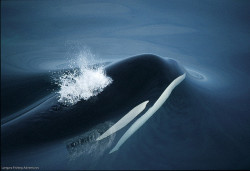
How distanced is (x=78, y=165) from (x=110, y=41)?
20.5 ft

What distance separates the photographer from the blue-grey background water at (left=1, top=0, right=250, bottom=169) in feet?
16.3

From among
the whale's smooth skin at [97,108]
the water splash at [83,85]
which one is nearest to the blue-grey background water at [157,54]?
the whale's smooth skin at [97,108]

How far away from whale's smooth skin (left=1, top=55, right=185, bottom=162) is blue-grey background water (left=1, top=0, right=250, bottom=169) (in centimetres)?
32

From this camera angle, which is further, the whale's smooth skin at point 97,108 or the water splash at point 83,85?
the water splash at point 83,85

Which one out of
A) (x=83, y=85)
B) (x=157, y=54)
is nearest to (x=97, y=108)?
(x=83, y=85)

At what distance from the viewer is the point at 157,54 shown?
9.41m

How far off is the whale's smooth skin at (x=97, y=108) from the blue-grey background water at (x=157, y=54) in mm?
318

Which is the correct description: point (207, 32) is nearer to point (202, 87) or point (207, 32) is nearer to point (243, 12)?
point (243, 12)

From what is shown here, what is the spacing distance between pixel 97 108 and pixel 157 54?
14.5ft

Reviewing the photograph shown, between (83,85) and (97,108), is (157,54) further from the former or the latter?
(97,108)

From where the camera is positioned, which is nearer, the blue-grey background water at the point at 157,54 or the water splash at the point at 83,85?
the blue-grey background water at the point at 157,54

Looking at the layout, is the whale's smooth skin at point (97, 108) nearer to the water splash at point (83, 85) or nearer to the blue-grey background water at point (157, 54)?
the water splash at point (83, 85)

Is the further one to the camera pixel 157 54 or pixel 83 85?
pixel 157 54

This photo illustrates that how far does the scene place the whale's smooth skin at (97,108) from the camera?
16.6 feet
